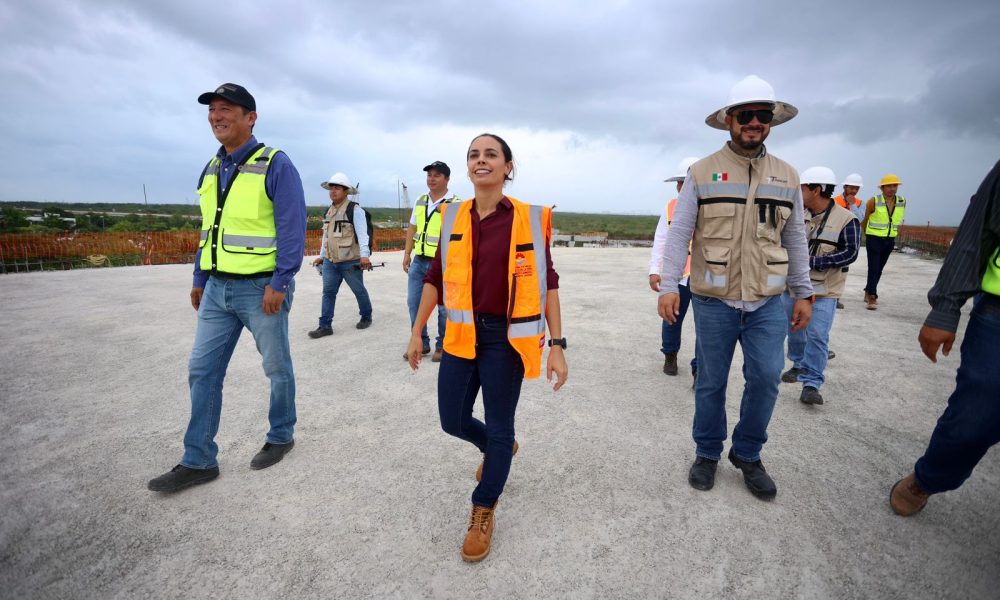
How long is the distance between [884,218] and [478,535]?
9104mm

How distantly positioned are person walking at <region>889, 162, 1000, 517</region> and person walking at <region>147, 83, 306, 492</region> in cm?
331

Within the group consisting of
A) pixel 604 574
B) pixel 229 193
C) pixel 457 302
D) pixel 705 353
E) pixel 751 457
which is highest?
pixel 229 193

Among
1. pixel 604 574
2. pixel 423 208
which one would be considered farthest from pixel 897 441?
pixel 423 208

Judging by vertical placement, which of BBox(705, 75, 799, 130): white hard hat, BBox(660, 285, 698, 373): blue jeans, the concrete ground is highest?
BBox(705, 75, 799, 130): white hard hat

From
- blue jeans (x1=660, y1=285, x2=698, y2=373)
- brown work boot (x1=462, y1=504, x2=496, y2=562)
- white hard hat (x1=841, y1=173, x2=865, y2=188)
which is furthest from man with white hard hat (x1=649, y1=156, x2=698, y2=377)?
white hard hat (x1=841, y1=173, x2=865, y2=188)

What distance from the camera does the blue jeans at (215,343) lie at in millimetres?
2736

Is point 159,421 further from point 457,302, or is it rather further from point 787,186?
point 787,186

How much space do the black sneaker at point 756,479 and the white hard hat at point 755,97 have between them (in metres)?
2.06

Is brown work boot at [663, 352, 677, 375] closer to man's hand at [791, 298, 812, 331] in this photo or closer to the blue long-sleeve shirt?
man's hand at [791, 298, 812, 331]

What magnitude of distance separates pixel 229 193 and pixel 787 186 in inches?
129

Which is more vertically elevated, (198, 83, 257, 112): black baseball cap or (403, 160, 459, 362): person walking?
(198, 83, 257, 112): black baseball cap

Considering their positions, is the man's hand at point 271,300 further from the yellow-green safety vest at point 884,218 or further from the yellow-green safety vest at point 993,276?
the yellow-green safety vest at point 884,218

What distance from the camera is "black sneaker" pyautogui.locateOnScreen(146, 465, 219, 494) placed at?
8.61 feet

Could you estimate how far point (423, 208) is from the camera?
5.10m
